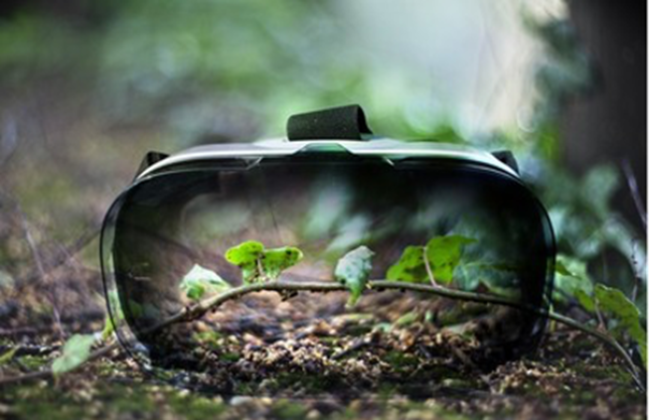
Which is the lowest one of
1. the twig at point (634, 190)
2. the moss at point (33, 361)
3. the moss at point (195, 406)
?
the twig at point (634, 190)

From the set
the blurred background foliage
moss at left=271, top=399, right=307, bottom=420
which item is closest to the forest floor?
moss at left=271, top=399, right=307, bottom=420

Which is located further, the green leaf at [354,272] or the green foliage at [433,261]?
the green foliage at [433,261]

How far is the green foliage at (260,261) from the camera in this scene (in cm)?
59

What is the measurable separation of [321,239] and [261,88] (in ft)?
Result: 3.79

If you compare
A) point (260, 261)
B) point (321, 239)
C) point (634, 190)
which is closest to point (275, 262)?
point (260, 261)

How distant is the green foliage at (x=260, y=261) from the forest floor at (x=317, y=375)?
4 centimetres

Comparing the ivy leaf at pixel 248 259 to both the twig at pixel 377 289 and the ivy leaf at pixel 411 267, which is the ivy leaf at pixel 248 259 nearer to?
the twig at pixel 377 289

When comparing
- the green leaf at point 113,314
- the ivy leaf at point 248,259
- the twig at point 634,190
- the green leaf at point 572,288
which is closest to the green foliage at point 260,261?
the ivy leaf at point 248,259

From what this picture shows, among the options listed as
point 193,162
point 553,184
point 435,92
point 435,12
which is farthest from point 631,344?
point 435,92

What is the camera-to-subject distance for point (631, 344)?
23.9 inches

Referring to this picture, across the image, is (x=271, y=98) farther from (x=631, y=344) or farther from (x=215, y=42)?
(x=631, y=344)

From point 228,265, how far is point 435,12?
0.86 metres

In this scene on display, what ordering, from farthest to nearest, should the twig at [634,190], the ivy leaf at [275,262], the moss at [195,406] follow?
the twig at [634,190] → the ivy leaf at [275,262] → the moss at [195,406]

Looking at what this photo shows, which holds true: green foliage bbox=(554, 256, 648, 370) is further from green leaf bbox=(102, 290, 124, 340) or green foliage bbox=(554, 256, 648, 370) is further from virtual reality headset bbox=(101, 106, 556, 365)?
green leaf bbox=(102, 290, 124, 340)
